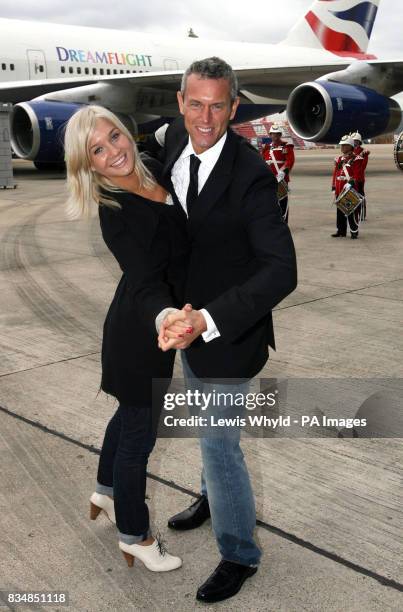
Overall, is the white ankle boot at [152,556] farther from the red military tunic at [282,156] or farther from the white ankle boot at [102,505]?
the red military tunic at [282,156]

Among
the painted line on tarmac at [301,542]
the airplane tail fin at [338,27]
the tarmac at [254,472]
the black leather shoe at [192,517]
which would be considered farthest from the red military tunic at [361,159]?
the airplane tail fin at [338,27]

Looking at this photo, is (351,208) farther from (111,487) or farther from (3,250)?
(111,487)

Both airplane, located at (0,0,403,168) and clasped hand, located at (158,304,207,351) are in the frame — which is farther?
airplane, located at (0,0,403,168)

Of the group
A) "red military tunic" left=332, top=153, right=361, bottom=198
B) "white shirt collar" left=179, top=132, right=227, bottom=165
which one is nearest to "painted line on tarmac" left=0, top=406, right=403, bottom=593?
"white shirt collar" left=179, top=132, right=227, bottom=165

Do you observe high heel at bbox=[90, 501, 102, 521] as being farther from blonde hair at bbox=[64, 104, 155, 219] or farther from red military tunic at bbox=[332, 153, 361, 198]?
red military tunic at bbox=[332, 153, 361, 198]

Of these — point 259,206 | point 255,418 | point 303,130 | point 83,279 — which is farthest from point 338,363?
point 303,130

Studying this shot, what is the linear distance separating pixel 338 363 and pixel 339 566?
2195 millimetres

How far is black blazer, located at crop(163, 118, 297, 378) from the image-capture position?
1.88 m

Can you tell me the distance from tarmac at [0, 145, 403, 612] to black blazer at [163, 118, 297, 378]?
815mm

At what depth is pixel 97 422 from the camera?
359cm

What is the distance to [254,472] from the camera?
3049mm

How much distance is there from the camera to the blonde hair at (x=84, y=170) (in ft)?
6.75

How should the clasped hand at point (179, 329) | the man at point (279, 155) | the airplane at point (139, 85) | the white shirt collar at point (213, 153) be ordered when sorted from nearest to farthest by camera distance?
the clasped hand at point (179, 329)
the white shirt collar at point (213, 153)
the man at point (279, 155)
the airplane at point (139, 85)

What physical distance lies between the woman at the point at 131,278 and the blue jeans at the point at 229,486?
201 millimetres
